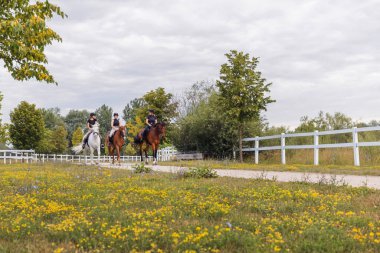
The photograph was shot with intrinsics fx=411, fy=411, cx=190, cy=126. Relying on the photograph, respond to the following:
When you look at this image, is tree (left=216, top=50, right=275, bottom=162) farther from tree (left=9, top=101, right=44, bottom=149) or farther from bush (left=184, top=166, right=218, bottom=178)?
tree (left=9, top=101, right=44, bottom=149)

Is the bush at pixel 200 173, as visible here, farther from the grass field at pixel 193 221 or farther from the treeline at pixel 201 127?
the treeline at pixel 201 127

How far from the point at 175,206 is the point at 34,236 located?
2640 mm

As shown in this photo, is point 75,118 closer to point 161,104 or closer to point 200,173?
point 161,104

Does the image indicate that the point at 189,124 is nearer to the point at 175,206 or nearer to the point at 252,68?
the point at 252,68

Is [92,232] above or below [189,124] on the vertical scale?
below

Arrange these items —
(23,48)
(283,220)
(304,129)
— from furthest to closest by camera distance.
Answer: (304,129) → (23,48) → (283,220)

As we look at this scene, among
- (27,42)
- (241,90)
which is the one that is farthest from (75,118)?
(27,42)

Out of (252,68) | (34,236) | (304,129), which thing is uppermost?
(252,68)

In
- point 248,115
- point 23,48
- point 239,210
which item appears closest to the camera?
point 239,210

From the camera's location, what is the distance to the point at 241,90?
27812mm

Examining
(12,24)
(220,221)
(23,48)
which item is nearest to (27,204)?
(220,221)

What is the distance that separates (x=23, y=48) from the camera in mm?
11695

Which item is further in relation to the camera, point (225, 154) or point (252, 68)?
point (225, 154)

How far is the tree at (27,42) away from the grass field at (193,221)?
4857 mm
